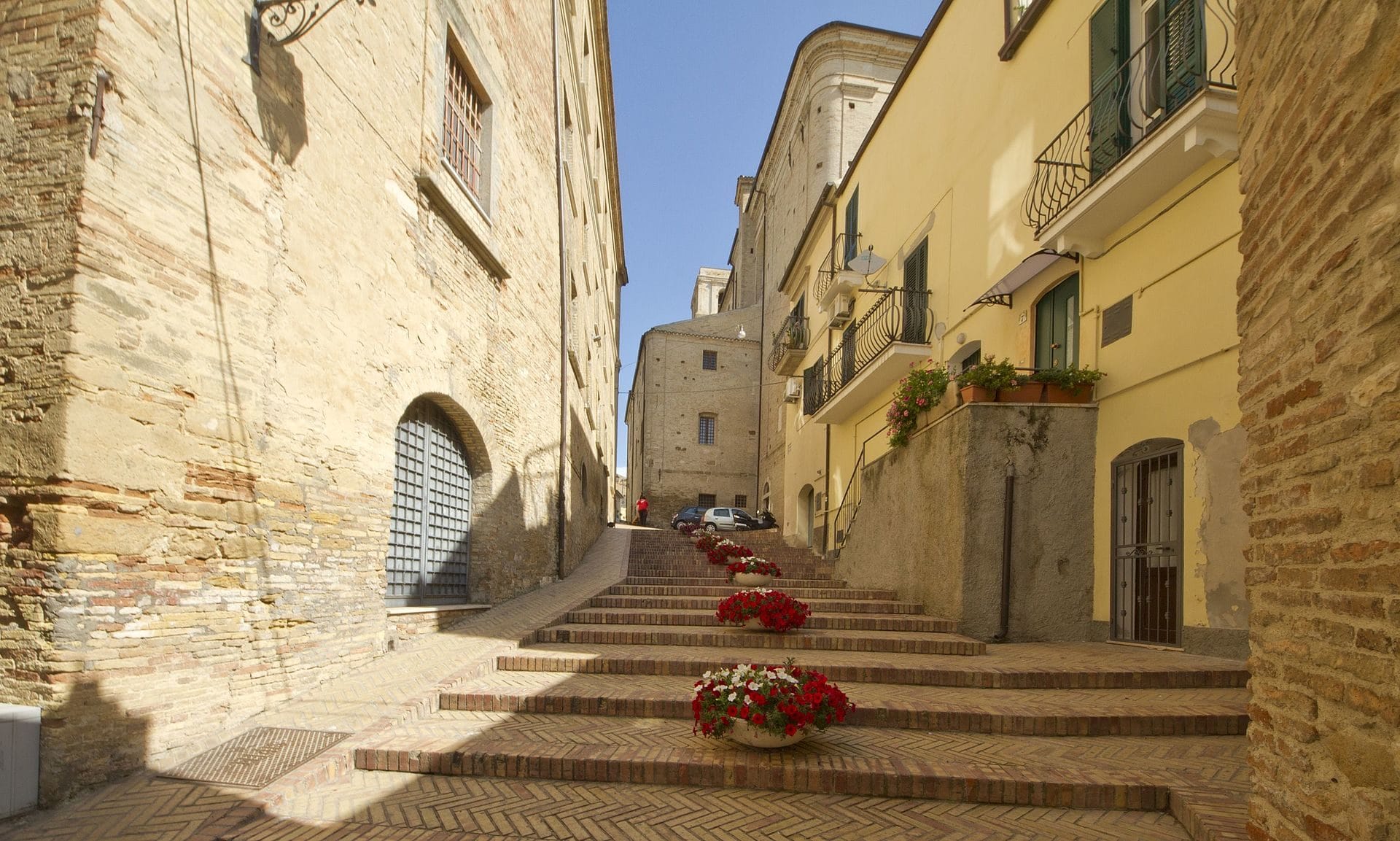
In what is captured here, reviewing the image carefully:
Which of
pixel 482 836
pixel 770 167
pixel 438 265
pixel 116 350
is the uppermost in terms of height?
pixel 770 167

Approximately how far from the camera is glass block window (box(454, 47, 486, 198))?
33.0 feet

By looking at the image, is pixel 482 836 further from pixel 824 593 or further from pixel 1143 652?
pixel 824 593

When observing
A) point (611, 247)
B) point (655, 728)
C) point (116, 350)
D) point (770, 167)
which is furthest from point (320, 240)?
point (770, 167)

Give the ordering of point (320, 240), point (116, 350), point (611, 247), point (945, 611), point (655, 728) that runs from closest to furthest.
Answer: point (116, 350)
point (655, 728)
point (320, 240)
point (945, 611)
point (611, 247)

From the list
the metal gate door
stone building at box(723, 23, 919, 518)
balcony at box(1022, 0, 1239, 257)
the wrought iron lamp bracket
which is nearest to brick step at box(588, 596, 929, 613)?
the metal gate door

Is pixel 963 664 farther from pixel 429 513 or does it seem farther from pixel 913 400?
pixel 429 513

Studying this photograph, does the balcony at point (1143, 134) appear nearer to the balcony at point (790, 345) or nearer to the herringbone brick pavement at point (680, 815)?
the herringbone brick pavement at point (680, 815)

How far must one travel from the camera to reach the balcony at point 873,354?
504 inches

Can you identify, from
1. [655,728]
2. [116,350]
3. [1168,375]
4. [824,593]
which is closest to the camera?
[116,350]

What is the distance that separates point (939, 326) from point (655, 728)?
28.4 feet

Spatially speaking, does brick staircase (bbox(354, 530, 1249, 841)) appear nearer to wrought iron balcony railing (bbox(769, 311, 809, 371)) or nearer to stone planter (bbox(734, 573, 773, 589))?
stone planter (bbox(734, 573, 773, 589))

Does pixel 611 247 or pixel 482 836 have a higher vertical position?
pixel 611 247

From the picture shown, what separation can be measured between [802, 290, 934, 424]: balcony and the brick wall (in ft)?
31.1

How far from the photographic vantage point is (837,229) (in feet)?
59.0
